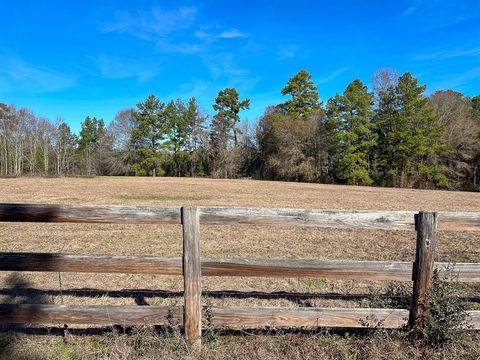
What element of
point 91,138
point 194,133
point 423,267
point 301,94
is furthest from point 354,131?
point 91,138

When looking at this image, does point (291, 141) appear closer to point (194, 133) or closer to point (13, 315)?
point (194, 133)

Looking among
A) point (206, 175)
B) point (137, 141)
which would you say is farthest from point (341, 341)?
point (137, 141)

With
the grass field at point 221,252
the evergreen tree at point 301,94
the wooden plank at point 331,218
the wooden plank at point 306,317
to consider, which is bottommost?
the grass field at point 221,252

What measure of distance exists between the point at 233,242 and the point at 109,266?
17.1ft

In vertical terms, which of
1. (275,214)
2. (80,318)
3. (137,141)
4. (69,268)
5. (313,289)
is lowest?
(313,289)

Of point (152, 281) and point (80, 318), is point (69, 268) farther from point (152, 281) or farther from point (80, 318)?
point (152, 281)

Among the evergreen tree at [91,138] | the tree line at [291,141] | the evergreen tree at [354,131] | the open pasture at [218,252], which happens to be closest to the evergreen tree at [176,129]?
the tree line at [291,141]

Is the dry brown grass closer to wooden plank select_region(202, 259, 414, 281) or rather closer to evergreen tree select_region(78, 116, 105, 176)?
wooden plank select_region(202, 259, 414, 281)

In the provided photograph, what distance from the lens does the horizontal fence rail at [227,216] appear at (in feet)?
10.7

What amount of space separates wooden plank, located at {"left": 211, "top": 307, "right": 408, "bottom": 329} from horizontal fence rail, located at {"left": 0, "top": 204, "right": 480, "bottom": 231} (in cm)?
88

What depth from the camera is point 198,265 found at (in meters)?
3.23

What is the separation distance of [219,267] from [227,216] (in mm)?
517

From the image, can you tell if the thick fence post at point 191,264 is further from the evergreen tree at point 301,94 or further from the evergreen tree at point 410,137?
the evergreen tree at point 301,94

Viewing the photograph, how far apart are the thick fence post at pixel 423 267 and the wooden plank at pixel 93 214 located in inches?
96.2
